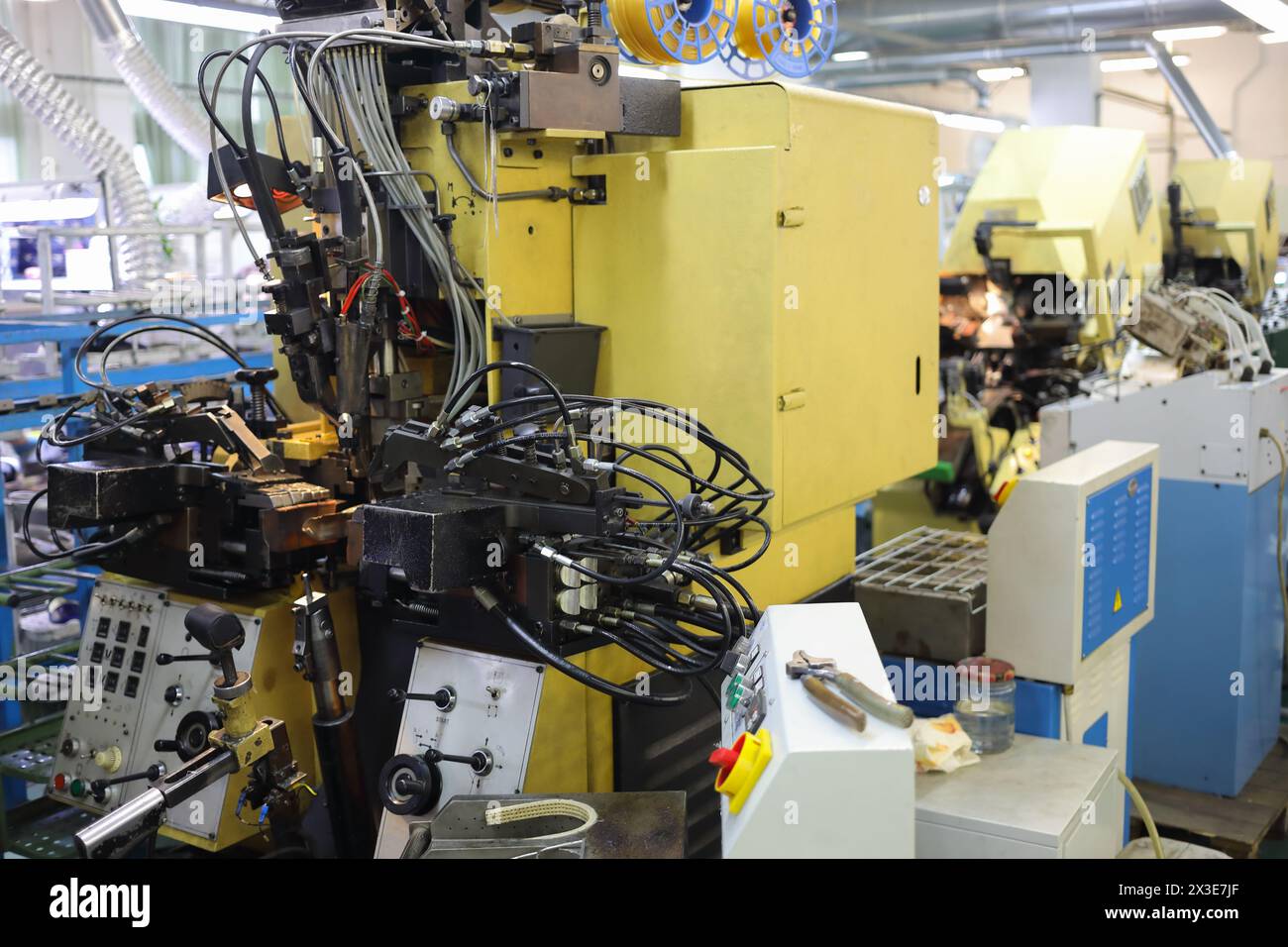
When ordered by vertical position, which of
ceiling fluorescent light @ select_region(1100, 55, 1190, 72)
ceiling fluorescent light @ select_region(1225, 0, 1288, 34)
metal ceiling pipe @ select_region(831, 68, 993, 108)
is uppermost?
ceiling fluorescent light @ select_region(1100, 55, 1190, 72)

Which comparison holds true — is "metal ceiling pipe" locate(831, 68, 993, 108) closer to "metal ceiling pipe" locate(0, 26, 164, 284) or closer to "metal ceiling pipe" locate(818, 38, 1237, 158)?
"metal ceiling pipe" locate(818, 38, 1237, 158)

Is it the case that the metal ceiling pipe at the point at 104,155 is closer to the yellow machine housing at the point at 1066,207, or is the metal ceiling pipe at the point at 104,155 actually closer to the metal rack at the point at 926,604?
the yellow machine housing at the point at 1066,207

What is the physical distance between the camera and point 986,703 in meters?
2.14

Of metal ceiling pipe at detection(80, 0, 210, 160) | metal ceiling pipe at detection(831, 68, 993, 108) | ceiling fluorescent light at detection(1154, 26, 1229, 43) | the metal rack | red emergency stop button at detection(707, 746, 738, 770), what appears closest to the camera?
red emergency stop button at detection(707, 746, 738, 770)

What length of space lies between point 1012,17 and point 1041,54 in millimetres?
889

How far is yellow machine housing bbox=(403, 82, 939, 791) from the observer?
228 centimetres

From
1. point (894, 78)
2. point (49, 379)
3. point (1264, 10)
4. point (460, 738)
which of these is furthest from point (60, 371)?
point (894, 78)

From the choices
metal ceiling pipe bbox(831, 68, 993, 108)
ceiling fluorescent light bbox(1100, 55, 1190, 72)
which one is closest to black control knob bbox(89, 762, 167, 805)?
metal ceiling pipe bbox(831, 68, 993, 108)

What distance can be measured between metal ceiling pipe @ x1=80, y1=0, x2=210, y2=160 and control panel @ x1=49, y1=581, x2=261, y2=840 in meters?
2.60

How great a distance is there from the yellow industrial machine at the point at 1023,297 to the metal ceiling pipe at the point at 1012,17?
1.82 metres

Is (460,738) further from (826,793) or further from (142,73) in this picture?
(142,73)

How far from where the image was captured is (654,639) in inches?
73.9

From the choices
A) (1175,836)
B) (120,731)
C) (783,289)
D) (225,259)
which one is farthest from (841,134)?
(225,259)

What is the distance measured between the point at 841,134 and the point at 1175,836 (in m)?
→ 2.17
